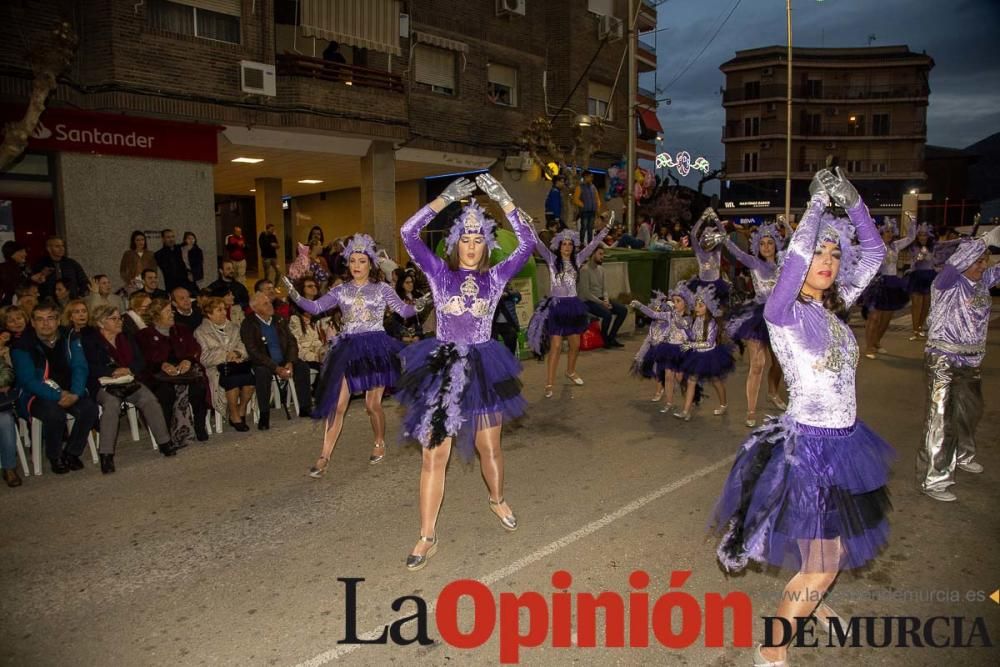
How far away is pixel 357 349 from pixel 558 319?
151 inches

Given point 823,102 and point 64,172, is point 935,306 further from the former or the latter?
point 823,102

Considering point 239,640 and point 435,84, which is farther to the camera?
point 435,84

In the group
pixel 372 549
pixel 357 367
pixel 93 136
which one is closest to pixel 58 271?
pixel 93 136

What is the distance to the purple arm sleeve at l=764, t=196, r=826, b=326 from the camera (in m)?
3.25

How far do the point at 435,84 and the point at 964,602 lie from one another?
1912 cm

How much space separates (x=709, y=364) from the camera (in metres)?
8.09

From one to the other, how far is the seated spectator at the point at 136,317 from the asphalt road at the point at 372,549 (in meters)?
1.36

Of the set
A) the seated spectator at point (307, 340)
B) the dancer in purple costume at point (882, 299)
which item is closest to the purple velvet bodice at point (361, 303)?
the seated spectator at point (307, 340)

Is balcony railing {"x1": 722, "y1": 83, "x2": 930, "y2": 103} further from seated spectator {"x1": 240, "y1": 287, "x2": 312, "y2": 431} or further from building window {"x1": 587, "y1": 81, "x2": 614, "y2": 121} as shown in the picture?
seated spectator {"x1": 240, "y1": 287, "x2": 312, "y2": 431}

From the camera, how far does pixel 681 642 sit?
144 inches

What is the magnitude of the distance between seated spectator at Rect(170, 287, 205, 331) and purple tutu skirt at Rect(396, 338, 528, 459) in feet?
14.8

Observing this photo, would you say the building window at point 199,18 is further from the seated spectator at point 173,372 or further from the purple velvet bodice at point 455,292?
the purple velvet bodice at point 455,292

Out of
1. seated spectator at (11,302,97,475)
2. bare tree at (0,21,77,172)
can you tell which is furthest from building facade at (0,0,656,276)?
seated spectator at (11,302,97,475)

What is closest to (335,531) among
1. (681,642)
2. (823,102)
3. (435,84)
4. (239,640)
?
(239,640)
